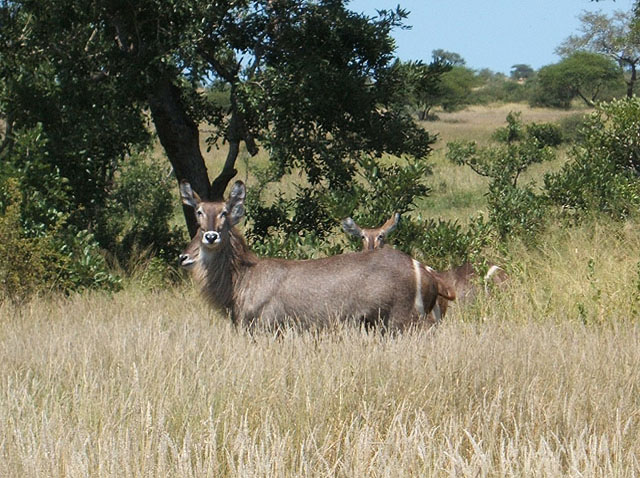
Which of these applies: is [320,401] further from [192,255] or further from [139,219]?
[139,219]

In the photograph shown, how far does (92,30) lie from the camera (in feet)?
36.9

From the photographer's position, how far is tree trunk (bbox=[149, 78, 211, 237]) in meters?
12.0

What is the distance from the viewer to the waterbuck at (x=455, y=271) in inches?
353

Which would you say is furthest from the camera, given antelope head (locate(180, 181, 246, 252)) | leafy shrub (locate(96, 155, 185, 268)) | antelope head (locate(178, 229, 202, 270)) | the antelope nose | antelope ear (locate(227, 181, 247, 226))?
leafy shrub (locate(96, 155, 185, 268))

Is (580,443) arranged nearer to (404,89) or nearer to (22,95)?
(404,89)

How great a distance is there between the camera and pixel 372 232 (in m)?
9.70

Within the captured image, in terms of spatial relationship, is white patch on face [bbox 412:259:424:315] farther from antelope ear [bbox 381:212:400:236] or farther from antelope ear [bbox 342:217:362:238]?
antelope ear [bbox 342:217:362:238]

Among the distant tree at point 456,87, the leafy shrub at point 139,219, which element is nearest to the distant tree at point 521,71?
the distant tree at point 456,87

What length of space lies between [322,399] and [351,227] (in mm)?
4815

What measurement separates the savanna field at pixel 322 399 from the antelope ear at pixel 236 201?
0.88 meters

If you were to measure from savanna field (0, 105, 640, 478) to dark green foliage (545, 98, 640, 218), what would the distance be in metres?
4.15

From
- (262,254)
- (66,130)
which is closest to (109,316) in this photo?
(262,254)

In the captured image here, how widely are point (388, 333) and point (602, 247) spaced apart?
4339 millimetres

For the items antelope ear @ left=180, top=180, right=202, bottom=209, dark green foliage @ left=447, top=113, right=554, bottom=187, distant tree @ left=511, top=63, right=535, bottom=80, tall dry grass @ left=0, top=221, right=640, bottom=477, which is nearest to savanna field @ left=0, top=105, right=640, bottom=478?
tall dry grass @ left=0, top=221, right=640, bottom=477
